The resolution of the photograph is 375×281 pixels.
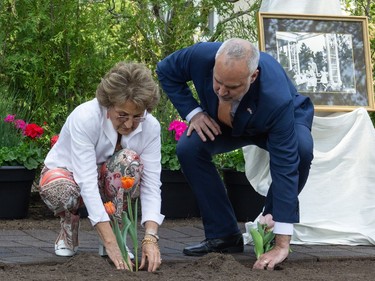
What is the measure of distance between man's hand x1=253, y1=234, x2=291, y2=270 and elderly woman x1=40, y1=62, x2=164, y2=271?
542 mm

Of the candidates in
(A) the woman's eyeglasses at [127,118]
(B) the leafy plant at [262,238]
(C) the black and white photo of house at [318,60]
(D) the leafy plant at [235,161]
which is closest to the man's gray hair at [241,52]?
(A) the woman's eyeglasses at [127,118]

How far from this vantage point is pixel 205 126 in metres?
4.90

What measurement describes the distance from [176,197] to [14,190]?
44.8 inches

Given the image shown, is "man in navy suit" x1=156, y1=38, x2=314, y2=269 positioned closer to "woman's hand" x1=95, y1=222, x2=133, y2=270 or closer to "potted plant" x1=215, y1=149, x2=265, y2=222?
"woman's hand" x1=95, y1=222, x2=133, y2=270

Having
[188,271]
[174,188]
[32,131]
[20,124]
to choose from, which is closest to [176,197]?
[174,188]

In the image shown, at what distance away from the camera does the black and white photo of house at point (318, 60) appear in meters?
5.87

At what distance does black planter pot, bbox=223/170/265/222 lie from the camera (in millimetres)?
6309

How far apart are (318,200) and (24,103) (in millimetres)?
2680

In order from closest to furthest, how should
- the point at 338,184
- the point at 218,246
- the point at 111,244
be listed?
the point at 111,244 → the point at 218,246 → the point at 338,184

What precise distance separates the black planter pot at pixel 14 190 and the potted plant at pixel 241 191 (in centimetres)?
138

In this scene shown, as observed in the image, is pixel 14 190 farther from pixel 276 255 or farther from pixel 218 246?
pixel 276 255

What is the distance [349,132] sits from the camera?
224 inches

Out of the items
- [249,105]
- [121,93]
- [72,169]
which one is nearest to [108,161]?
[72,169]

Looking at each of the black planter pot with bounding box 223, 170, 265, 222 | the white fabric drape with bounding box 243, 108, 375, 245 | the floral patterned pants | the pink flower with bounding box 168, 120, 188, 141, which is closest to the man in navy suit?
the floral patterned pants
